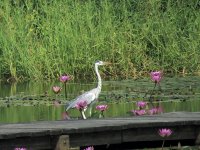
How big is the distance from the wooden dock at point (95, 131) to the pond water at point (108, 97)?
1.47 metres

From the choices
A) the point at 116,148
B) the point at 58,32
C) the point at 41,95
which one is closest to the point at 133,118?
the point at 116,148

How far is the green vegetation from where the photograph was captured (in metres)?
14.9

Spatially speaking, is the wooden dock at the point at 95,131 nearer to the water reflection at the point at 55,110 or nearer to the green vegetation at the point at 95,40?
the water reflection at the point at 55,110

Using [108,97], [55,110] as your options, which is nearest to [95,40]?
[108,97]

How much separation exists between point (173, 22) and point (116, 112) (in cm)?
549

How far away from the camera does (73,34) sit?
15125 mm

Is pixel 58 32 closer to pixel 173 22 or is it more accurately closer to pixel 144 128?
pixel 173 22

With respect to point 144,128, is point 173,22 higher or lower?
higher

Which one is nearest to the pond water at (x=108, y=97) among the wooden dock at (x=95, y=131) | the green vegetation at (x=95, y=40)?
the green vegetation at (x=95, y=40)

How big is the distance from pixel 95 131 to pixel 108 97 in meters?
4.49

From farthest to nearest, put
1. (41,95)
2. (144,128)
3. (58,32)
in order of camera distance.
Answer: (58,32) < (41,95) < (144,128)

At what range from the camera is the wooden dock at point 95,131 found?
6809mm

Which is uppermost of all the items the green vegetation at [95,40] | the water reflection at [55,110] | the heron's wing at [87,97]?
the green vegetation at [95,40]

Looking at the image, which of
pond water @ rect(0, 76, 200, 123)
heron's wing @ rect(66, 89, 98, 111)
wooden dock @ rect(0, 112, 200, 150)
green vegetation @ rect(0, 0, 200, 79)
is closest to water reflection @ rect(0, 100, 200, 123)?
pond water @ rect(0, 76, 200, 123)
